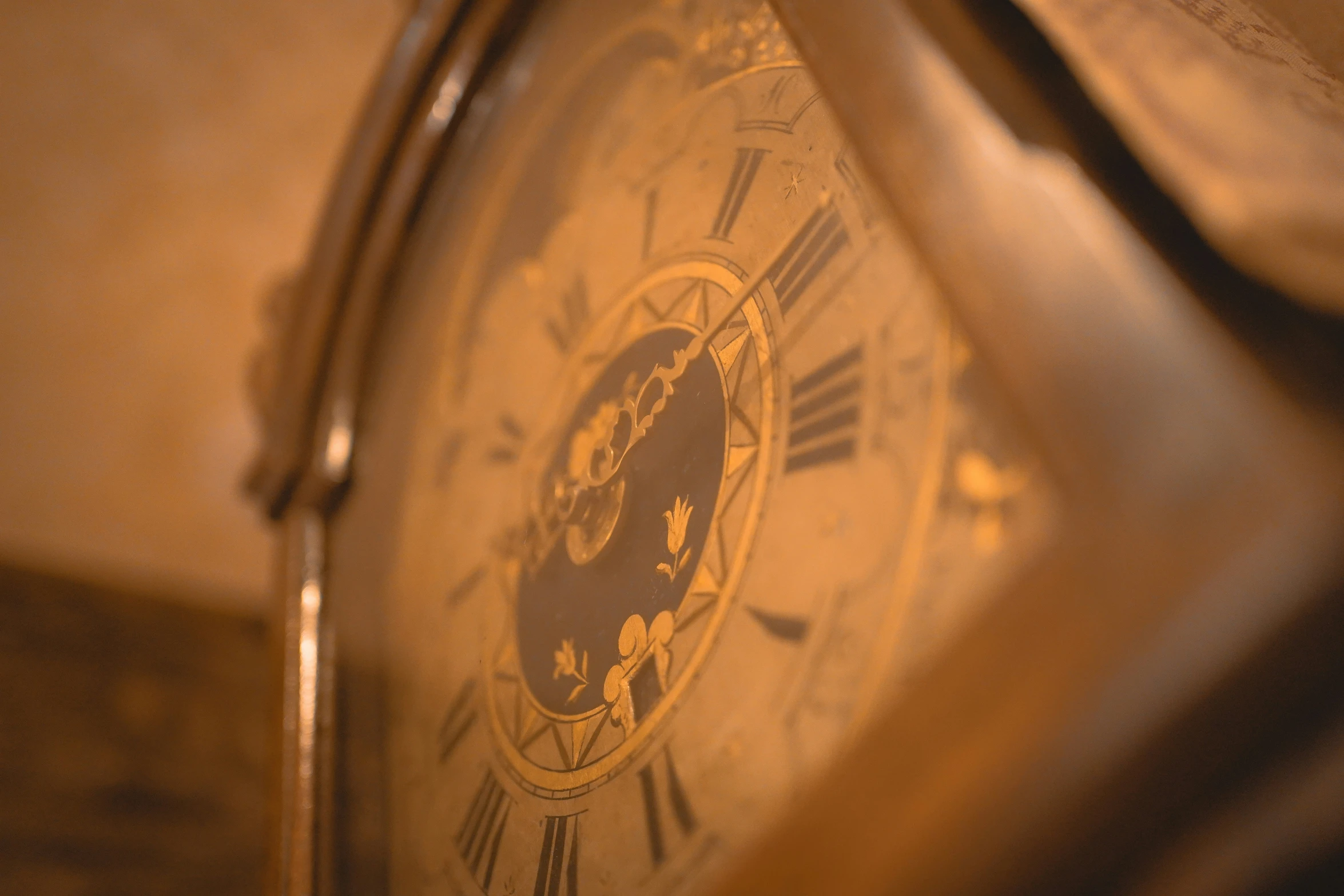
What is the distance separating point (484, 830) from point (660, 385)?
0.29 meters

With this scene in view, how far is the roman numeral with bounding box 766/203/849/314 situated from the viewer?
1.45 ft

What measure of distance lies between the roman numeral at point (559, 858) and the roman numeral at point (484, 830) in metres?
0.06

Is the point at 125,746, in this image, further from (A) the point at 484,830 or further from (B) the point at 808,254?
(B) the point at 808,254

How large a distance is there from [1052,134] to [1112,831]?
0.23 m

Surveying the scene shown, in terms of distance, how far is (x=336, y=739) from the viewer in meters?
0.77

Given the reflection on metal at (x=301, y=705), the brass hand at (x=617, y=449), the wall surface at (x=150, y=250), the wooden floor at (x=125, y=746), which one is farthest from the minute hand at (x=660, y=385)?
the wall surface at (x=150, y=250)

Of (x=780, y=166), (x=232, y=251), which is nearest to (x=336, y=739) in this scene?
(x=780, y=166)

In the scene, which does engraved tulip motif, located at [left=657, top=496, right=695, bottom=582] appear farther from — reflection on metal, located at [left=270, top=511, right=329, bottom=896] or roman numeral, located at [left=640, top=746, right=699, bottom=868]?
reflection on metal, located at [left=270, top=511, right=329, bottom=896]

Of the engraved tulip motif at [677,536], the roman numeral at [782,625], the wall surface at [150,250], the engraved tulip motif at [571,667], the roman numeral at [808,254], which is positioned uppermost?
the wall surface at [150,250]

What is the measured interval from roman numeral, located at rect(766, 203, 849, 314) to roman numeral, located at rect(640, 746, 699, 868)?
0.72ft

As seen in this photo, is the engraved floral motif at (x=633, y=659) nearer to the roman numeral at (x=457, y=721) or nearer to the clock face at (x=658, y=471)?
the clock face at (x=658, y=471)

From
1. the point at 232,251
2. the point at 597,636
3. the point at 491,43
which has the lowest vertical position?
the point at 597,636

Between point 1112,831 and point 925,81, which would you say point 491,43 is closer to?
point 925,81

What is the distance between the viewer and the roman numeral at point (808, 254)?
44 cm
